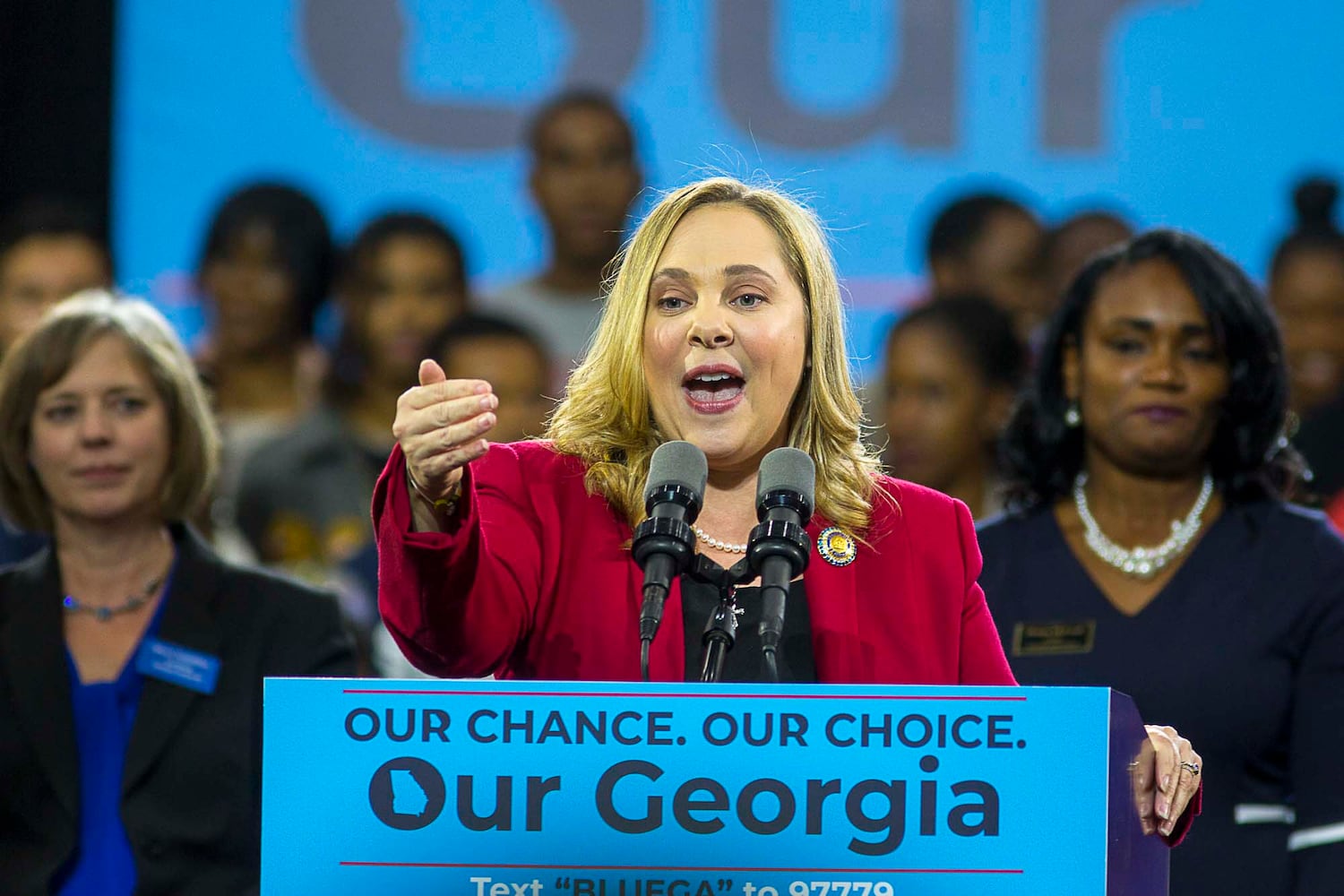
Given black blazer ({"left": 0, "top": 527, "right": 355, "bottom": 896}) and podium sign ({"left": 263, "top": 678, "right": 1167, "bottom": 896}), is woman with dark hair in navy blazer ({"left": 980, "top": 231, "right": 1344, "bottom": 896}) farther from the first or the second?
podium sign ({"left": 263, "top": 678, "right": 1167, "bottom": 896})

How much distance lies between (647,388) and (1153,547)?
60.5 inches

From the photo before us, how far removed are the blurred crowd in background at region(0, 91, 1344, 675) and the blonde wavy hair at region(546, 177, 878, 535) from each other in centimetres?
261

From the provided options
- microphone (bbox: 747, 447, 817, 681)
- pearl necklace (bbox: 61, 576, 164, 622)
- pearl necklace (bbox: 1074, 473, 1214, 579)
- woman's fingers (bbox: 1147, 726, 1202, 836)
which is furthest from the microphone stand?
pearl necklace (bbox: 61, 576, 164, 622)

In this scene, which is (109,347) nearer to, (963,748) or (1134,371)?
(1134,371)

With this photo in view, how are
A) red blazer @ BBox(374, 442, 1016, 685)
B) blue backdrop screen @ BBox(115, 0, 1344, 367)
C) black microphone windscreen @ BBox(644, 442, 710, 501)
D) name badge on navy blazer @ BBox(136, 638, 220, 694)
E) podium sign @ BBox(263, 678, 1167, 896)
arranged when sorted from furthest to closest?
blue backdrop screen @ BBox(115, 0, 1344, 367), name badge on navy blazer @ BBox(136, 638, 220, 694), red blazer @ BBox(374, 442, 1016, 685), black microphone windscreen @ BBox(644, 442, 710, 501), podium sign @ BBox(263, 678, 1167, 896)

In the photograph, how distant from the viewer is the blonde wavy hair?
2.43 m

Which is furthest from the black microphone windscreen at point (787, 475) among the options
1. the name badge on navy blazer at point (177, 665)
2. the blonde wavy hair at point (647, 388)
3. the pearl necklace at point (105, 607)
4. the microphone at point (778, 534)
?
the pearl necklace at point (105, 607)

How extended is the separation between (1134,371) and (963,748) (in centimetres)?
206

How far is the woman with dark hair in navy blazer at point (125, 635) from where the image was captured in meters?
3.22

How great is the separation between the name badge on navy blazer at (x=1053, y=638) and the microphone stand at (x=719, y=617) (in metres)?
1.59

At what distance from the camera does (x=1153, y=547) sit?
11.7 ft

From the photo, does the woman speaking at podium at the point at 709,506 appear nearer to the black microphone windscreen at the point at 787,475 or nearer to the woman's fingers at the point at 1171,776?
the woman's fingers at the point at 1171,776

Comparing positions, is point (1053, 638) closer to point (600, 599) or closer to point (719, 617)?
point (600, 599)

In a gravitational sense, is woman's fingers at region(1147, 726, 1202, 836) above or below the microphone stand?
below
